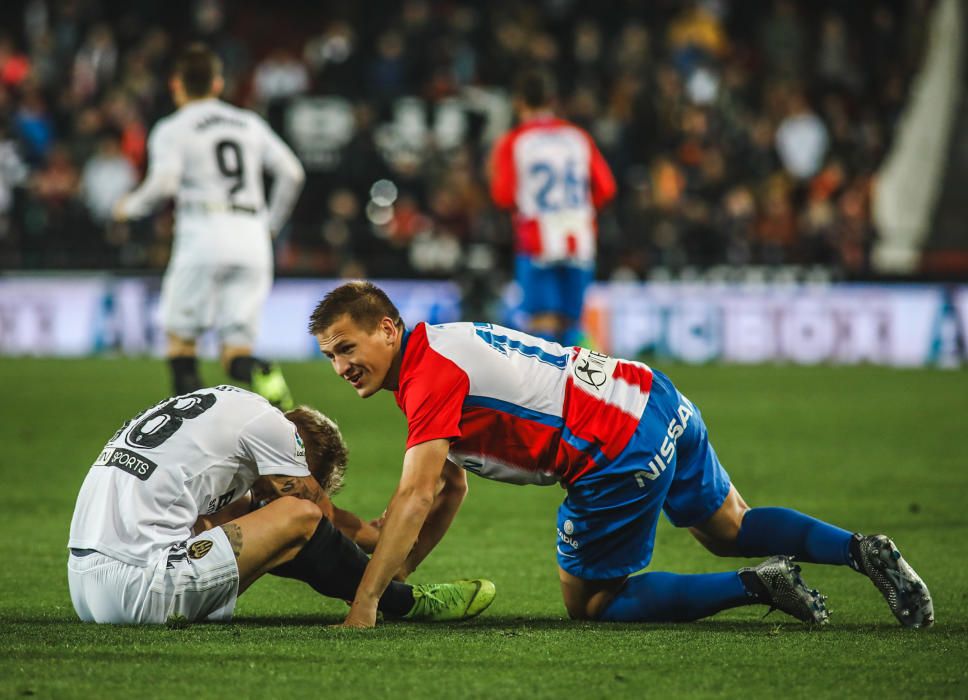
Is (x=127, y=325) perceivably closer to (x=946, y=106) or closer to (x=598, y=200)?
(x=598, y=200)

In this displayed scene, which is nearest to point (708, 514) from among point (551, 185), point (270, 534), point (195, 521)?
point (270, 534)

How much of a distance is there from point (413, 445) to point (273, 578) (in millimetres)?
1786

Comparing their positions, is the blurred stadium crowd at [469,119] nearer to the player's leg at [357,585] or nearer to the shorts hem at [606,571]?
the player's leg at [357,585]

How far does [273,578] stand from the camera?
6.12 meters

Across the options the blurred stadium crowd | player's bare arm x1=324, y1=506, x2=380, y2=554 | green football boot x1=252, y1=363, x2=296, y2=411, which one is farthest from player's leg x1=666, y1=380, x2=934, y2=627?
the blurred stadium crowd

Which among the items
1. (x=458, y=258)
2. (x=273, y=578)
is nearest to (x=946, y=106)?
(x=458, y=258)

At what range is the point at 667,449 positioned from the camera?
482 cm

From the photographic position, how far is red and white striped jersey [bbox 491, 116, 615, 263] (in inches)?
458

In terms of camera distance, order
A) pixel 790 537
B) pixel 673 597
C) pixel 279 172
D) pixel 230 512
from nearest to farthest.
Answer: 1. pixel 673 597
2. pixel 790 537
3. pixel 230 512
4. pixel 279 172

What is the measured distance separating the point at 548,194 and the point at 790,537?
6.98 metres

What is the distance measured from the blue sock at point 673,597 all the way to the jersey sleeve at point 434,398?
Answer: 86cm

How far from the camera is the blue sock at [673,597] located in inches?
191

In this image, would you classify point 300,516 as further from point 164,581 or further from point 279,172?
point 279,172

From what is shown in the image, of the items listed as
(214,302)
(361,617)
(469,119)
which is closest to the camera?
(361,617)
